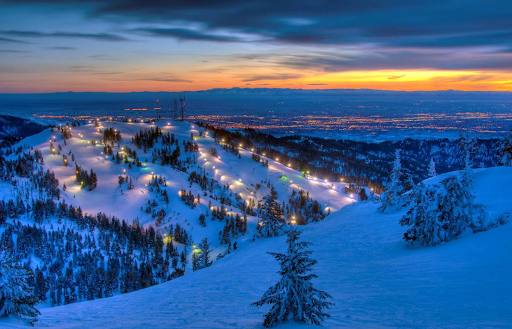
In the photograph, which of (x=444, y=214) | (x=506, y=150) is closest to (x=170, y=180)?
(x=506, y=150)

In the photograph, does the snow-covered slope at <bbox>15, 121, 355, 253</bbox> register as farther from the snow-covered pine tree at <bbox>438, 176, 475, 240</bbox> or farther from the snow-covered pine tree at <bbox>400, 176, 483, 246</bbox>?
the snow-covered pine tree at <bbox>438, 176, 475, 240</bbox>

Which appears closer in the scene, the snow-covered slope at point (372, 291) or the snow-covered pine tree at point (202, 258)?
the snow-covered slope at point (372, 291)

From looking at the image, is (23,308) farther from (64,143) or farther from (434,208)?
(64,143)

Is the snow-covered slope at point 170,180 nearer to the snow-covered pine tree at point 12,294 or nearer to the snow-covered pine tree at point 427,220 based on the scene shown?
the snow-covered pine tree at point 427,220

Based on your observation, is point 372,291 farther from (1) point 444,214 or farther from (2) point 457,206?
(2) point 457,206

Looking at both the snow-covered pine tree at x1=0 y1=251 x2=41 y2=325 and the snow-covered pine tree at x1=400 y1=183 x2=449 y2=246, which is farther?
the snow-covered pine tree at x1=400 y1=183 x2=449 y2=246

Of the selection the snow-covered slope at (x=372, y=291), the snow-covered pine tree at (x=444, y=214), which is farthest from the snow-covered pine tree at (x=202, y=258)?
the snow-covered pine tree at (x=444, y=214)

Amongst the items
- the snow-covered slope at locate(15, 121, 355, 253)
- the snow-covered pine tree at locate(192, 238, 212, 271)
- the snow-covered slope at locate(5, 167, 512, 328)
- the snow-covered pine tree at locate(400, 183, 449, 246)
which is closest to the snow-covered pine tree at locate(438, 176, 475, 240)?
the snow-covered pine tree at locate(400, 183, 449, 246)
